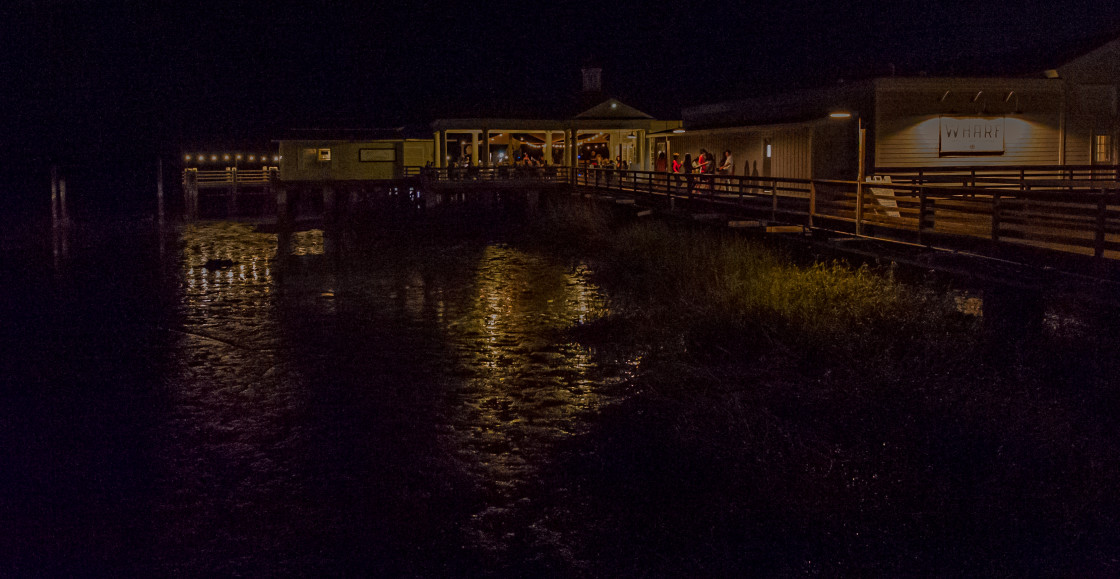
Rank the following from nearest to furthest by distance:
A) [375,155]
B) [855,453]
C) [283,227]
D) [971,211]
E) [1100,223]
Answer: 1. [855,453]
2. [1100,223]
3. [971,211]
4. [283,227]
5. [375,155]

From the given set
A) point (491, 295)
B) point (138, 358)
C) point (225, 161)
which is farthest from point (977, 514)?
point (225, 161)

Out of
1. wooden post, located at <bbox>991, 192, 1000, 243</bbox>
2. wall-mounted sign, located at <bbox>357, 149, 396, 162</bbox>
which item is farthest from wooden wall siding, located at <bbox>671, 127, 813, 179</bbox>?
wall-mounted sign, located at <bbox>357, 149, 396, 162</bbox>

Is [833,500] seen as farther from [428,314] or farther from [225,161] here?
[225,161]

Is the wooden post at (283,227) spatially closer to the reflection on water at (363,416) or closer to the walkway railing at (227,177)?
the reflection on water at (363,416)

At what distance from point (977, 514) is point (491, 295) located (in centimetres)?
1359

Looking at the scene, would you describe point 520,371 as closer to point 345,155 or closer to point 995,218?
point 995,218

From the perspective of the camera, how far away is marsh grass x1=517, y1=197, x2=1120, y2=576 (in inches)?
278

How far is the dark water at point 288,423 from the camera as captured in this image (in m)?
7.40

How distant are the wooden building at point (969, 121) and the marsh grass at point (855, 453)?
14326 millimetres

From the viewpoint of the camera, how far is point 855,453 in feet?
27.9

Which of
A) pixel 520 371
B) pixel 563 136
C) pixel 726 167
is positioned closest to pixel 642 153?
pixel 563 136

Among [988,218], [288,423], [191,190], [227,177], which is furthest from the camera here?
[227,177]

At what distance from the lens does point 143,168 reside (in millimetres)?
114812

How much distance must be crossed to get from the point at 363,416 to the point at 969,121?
73.7 feet
